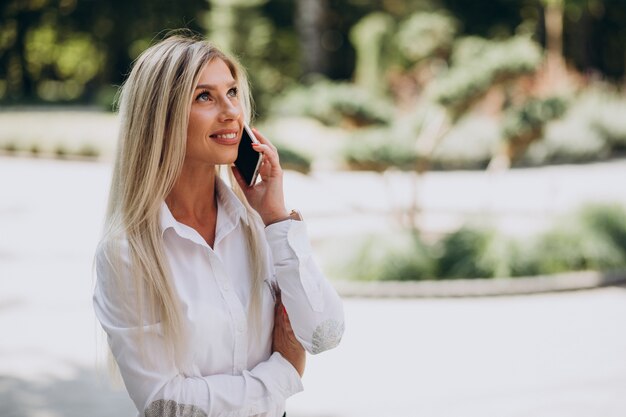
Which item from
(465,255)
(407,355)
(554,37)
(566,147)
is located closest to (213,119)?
(407,355)

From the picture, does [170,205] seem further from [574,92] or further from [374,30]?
[374,30]

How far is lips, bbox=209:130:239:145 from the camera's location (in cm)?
200

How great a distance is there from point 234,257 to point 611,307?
6043mm

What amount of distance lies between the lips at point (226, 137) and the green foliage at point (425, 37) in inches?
881

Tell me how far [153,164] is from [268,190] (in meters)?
0.32

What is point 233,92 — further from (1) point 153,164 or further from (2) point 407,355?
(2) point 407,355

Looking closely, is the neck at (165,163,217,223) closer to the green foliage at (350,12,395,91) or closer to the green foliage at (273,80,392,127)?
the green foliage at (273,80,392,127)

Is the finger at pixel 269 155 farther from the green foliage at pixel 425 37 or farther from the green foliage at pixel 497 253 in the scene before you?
the green foliage at pixel 425 37

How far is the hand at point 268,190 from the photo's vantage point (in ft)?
6.75

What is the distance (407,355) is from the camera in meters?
6.04

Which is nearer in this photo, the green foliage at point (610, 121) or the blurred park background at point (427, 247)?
the blurred park background at point (427, 247)

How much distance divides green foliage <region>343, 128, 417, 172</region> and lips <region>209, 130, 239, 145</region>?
20.4ft

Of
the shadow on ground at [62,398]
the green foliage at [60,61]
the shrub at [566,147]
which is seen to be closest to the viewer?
the shadow on ground at [62,398]

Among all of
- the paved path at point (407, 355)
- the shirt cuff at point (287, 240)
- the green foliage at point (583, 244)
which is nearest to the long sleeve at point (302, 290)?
the shirt cuff at point (287, 240)
